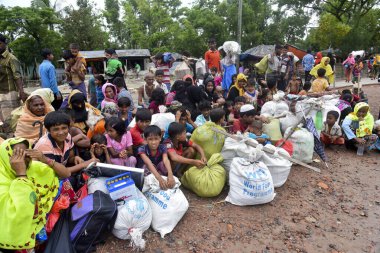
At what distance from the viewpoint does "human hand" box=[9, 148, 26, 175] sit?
209cm

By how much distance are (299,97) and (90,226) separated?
14.2ft

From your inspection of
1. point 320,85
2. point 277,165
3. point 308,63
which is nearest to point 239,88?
point 320,85

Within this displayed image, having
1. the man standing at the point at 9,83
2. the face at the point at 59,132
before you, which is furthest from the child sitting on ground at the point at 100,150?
the man standing at the point at 9,83

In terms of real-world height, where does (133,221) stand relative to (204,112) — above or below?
below

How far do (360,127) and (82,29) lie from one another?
31.5m

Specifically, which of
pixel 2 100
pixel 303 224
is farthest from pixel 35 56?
pixel 303 224

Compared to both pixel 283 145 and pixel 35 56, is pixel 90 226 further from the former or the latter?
pixel 35 56

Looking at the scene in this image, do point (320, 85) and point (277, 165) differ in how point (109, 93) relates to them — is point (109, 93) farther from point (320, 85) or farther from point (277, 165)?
point (320, 85)

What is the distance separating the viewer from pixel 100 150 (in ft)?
10.6

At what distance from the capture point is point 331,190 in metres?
3.75

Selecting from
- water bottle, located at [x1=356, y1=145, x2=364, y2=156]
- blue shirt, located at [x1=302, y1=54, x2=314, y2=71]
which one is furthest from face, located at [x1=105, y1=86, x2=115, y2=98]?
blue shirt, located at [x1=302, y1=54, x2=314, y2=71]

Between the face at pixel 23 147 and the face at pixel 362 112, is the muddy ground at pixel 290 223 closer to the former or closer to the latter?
the face at pixel 23 147

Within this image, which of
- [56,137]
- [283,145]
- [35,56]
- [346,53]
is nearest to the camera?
[56,137]

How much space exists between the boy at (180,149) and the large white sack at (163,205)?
457 millimetres
